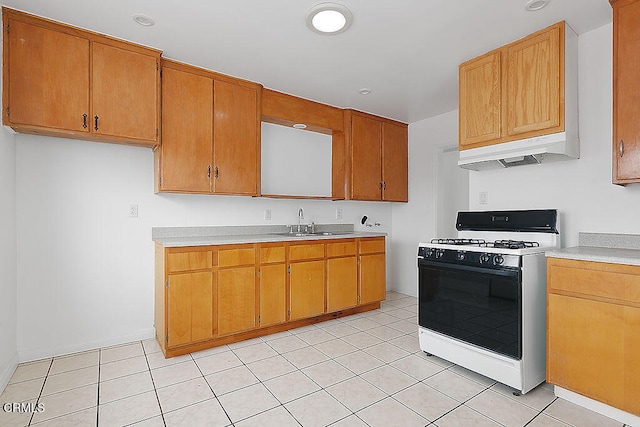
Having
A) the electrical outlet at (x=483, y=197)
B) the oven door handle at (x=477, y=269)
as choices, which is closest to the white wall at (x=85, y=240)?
the oven door handle at (x=477, y=269)

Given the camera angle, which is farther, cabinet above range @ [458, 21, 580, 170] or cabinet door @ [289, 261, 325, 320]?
cabinet door @ [289, 261, 325, 320]

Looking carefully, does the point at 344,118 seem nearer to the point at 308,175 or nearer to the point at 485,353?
the point at 308,175

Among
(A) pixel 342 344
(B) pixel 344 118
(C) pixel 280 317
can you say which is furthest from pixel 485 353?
(B) pixel 344 118

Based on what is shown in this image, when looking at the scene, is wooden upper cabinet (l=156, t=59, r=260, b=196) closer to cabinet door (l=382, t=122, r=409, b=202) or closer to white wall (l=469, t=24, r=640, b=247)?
cabinet door (l=382, t=122, r=409, b=202)

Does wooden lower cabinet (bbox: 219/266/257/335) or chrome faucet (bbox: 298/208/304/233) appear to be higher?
chrome faucet (bbox: 298/208/304/233)

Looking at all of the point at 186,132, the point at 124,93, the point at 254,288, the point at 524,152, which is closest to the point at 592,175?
the point at 524,152

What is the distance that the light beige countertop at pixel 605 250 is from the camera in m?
1.82

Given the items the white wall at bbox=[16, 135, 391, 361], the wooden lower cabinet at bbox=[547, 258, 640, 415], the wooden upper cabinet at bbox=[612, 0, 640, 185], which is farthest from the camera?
the white wall at bbox=[16, 135, 391, 361]

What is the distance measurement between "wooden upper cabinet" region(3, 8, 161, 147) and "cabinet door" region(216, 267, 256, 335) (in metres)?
1.31

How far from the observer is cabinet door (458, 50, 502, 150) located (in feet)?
8.49

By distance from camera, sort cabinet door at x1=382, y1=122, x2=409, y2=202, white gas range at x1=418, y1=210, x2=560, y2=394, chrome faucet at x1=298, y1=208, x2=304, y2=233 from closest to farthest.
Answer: white gas range at x1=418, y1=210, x2=560, y2=394
chrome faucet at x1=298, y1=208, x2=304, y2=233
cabinet door at x1=382, y1=122, x2=409, y2=202

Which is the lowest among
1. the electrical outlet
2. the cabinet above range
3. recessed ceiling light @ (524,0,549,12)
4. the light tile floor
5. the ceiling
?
the light tile floor

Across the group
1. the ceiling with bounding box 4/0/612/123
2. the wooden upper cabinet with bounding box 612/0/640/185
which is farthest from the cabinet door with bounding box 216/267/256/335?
the wooden upper cabinet with bounding box 612/0/640/185

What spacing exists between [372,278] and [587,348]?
7.24 feet
